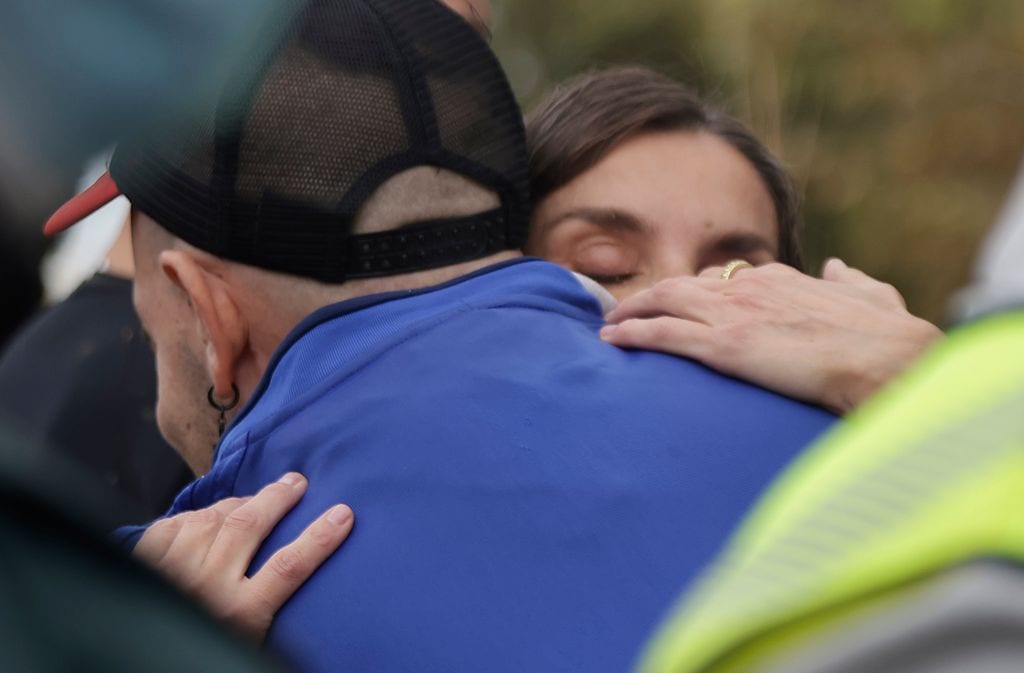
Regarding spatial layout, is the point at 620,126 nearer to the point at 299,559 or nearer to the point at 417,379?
the point at 417,379

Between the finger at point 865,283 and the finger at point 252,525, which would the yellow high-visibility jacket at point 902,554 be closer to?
the finger at point 252,525

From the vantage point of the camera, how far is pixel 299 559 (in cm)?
148

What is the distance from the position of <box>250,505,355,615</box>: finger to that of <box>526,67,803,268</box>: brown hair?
110cm

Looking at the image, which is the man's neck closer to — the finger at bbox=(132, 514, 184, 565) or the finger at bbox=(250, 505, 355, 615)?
the finger at bbox=(132, 514, 184, 565)

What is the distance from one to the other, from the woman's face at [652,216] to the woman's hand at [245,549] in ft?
3.01

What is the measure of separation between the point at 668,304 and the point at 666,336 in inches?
5.1

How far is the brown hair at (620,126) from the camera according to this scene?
2439mm

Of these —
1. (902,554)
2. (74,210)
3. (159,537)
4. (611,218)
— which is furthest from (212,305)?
(902,554)

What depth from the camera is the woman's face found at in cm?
233

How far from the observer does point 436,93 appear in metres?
1.89

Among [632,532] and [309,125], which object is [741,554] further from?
[309,125]

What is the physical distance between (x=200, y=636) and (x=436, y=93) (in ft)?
4.16

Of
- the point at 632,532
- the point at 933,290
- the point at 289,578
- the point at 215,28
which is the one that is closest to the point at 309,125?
the point at 289,578

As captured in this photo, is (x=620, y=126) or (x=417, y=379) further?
(x=620, y=126)
